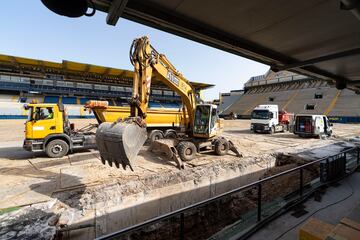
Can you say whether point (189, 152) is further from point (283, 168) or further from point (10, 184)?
point (10, 184)

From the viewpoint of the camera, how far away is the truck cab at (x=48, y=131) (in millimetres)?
9070

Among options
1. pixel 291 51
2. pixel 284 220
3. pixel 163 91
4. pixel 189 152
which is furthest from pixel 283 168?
pixel 163 91

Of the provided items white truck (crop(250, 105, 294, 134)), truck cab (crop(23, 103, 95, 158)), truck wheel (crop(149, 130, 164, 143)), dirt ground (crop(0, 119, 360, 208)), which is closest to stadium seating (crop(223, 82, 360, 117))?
white truck (crop(250, 105, 294, 134))

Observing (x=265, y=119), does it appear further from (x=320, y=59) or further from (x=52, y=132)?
(x=52, y=132)

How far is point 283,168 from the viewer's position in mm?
9266

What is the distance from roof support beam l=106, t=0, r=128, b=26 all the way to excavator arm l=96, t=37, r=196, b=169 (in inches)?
99.9

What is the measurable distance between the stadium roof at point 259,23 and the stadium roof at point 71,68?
36.7m

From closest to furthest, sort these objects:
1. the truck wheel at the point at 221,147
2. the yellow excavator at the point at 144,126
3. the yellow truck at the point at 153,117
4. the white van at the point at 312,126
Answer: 1. the yellow excavator at the point at 144,126
2. the truck wheel at the point at 221,147
3. the yellow truck at the point at 153,117
4. the white van at the point at 312,126

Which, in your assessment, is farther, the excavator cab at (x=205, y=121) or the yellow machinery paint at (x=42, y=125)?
the excavator cab at (x=205, y=121)

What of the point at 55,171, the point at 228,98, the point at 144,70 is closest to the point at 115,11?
the point at 144,70

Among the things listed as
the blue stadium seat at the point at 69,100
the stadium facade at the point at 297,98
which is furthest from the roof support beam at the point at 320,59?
the blue stadium seat at the point at 69,100

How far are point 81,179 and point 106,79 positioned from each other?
158 feet

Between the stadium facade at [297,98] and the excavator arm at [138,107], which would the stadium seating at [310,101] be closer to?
the stadium facade at [297,98]

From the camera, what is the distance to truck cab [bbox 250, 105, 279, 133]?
19.5 metres
